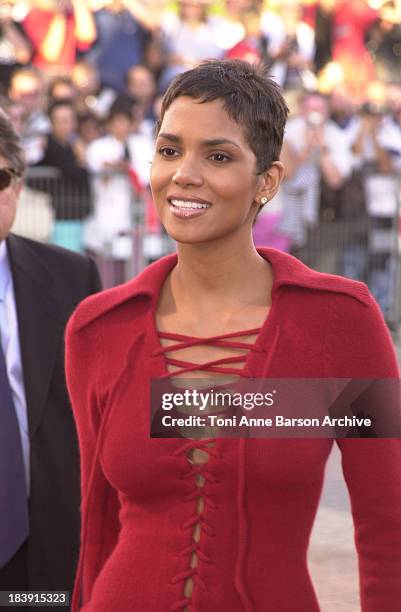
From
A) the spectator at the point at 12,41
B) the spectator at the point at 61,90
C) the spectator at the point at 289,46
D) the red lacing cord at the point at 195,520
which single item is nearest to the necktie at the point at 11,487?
the red lacing cord at the point at 195,520

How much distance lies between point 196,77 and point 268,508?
86cm

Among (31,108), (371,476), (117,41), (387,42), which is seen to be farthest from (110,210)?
(371,476)

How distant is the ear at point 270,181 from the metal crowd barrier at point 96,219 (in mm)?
7579

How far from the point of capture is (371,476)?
238 cm

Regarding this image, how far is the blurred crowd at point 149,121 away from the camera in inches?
404

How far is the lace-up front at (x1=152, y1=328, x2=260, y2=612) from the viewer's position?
230 cm

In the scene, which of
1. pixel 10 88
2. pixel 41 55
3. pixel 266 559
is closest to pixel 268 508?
pixel 266 559

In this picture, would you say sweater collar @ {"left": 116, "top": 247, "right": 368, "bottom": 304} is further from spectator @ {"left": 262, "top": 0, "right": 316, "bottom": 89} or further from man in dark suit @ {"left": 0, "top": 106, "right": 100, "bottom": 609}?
spectator @ {"left": 262, "top": 0, "right": 316, "bottom": 89}

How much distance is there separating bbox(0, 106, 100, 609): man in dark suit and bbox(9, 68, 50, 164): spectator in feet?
21.2

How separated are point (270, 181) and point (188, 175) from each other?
0.68 ft

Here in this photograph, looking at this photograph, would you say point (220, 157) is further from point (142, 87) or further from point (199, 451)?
point (142, 87)

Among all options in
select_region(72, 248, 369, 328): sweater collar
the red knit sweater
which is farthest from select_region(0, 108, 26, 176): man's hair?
the red knit sweater

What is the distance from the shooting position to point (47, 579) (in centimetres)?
357

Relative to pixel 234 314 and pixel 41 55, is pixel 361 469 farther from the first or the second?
pixel 41 55
